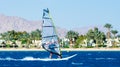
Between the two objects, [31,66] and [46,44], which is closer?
[31,66]

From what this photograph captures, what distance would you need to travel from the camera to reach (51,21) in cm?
10862

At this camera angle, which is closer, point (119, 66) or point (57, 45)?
point (119, 66)

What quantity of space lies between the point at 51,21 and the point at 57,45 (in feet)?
17.2

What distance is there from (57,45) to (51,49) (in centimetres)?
158

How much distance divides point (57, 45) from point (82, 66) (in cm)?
1347

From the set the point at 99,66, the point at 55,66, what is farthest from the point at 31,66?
the point at 99,66

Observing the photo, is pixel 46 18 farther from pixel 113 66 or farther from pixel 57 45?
pixel 113 66

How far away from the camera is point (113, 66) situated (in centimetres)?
9644

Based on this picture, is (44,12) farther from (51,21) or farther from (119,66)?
(119,66)

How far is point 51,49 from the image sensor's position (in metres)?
110

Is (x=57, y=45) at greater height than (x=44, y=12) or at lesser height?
lesser

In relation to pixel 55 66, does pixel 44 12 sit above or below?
above

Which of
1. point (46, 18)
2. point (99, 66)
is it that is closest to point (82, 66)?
point (99, 66)

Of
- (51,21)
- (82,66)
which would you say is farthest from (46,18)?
(82,66)
